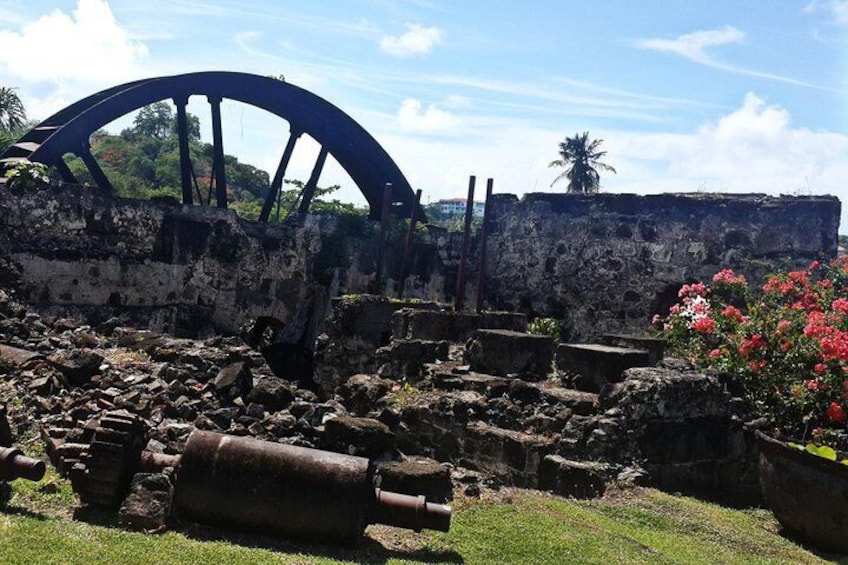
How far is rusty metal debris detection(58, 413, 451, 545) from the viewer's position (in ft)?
13.1

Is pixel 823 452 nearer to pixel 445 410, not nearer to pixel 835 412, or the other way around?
pixel 835 412

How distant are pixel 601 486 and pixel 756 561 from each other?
132 centimetres

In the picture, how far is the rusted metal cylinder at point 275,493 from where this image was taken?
13.1 feet

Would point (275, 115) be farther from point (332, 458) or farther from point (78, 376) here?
point (332, 458)

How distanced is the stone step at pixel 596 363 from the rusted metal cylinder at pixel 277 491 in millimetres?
3122

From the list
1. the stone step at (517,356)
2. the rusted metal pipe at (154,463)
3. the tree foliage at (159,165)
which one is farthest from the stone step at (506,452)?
the tree foliage at (159,165)

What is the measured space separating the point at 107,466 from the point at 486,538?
2.13 meters

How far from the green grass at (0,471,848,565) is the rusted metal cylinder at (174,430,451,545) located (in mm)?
93

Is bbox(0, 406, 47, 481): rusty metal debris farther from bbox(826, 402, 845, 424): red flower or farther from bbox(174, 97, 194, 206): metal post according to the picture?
bbox(174, 97, 194, 206): metal post

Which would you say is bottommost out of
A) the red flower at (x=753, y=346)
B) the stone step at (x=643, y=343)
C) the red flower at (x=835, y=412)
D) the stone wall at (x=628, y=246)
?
the red flower at (x=835, y=412)

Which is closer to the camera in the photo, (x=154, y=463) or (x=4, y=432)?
(x=154, y=463)

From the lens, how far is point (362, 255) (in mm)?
14070

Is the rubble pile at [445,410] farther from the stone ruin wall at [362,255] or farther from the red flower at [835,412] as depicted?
the stone ruin wall at [362,255]

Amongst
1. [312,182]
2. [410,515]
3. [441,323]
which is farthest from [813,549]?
[312,182]
